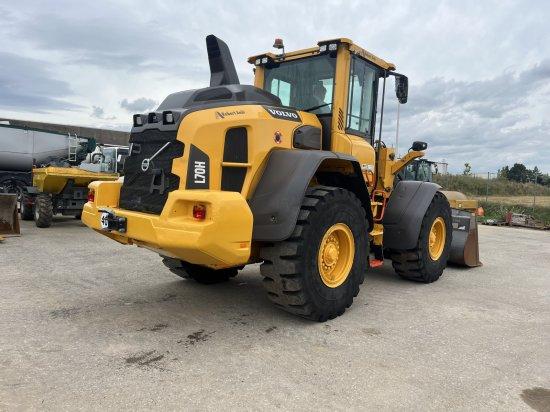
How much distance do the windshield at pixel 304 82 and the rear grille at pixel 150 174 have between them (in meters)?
1.82

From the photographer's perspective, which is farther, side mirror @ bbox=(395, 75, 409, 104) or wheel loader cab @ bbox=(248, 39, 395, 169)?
side mirror @ bbox=(395, 75, 409, 104)

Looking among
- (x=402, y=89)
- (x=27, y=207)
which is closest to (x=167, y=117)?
(x=402, y=89)

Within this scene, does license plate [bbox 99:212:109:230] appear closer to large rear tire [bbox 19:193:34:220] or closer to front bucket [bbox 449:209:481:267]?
front bucket [bbox 449:209:481:267]

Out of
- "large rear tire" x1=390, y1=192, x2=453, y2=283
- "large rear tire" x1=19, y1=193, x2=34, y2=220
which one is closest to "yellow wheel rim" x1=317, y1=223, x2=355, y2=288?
"large rear tire" x1=390, y1=192, x2=453, y2=283

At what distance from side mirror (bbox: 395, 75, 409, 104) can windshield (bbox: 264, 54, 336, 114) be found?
1206 mm

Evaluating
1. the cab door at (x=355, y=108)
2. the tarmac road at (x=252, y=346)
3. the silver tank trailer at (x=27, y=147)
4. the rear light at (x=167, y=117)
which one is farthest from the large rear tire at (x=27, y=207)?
the cab door at (x=355, y=108)

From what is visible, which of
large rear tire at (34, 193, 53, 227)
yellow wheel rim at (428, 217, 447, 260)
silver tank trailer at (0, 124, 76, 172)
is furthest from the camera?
silver tank trailer at (0, 124, 76, 172)

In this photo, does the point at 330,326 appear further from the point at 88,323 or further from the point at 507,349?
the point at 88,323

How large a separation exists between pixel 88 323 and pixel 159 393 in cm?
158

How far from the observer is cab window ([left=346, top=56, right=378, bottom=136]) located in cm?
527

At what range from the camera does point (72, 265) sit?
264 inches

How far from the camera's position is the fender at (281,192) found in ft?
12.8

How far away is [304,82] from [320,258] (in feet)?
7.35

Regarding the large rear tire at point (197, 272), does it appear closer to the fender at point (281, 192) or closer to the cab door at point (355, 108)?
the fender at point (281, 192)
